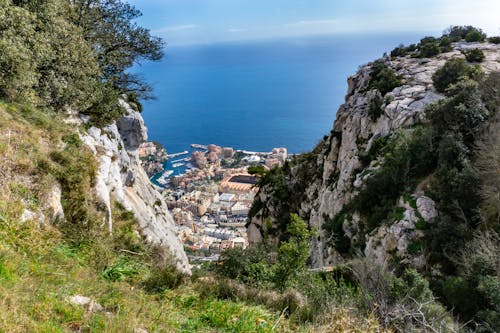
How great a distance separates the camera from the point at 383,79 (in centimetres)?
2105

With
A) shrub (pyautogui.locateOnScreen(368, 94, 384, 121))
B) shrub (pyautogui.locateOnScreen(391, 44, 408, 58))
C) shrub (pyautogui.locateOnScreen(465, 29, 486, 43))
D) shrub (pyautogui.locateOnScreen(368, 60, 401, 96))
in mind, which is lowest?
shrub (pyautogui.locateOnScreen(368, 94, 384, 121))

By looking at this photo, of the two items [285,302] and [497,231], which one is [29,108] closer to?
[285,302]

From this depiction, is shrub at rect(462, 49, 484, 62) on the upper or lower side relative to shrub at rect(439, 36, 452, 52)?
lower

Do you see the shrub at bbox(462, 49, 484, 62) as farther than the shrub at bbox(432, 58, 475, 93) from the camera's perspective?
Yes

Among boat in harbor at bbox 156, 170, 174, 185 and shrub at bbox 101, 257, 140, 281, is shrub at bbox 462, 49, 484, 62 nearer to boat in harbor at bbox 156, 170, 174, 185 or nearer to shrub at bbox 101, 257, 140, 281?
shrub at bbox 101, 257, 140, 281

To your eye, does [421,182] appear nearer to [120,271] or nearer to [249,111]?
[120,271]

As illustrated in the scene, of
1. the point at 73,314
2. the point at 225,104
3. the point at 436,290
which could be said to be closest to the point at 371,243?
the point at 436,290

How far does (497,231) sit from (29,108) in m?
14.1

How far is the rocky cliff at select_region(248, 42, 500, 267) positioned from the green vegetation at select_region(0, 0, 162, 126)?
12.3 m

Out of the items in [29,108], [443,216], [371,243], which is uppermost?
[29,108]

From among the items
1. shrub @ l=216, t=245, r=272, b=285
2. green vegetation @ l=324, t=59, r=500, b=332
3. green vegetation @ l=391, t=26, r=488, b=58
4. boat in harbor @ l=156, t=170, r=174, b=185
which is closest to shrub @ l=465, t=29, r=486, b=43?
green vegetation @ l=391, t=26, r=488, b=58

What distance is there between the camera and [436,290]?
9602 mm

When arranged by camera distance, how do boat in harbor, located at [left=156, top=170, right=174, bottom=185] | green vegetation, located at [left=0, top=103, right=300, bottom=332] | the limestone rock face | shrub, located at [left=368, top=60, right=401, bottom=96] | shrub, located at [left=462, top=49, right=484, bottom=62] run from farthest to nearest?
boat in harbor, located at [left=156, top=170, right=174, bottom=185] → shrub, located at [left=462, top=49, right=484, bottom=62] → shrub, located at [left=368, top=60, right=401, bottom=96] → the limestone rock face → green vegetation, located at [left=0, top=103, right=300, bottom=332]

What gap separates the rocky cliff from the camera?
11984 millimetres
